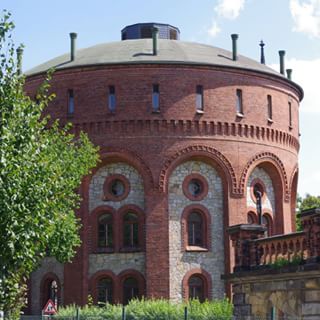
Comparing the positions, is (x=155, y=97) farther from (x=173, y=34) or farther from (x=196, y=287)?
(x=173, y=34)

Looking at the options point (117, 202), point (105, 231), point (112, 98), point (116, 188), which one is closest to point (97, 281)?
point (105, 231)

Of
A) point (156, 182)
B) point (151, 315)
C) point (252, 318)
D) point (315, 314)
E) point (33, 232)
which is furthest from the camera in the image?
point (156, 182)

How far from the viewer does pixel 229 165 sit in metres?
35.0

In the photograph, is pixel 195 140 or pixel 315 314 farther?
pixel 195 140

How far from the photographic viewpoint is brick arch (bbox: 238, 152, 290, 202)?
116 ft

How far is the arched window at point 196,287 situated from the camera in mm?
34250

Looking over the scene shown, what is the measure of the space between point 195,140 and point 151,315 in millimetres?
10644

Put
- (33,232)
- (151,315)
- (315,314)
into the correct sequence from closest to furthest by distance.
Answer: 1. (33,232)
2. (315,314)
3. (151,315)

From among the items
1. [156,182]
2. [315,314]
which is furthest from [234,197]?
[315,314]

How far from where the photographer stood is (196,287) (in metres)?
34.4

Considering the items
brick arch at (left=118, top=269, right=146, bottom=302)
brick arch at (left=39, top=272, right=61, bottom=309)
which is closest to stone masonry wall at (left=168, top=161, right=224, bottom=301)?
brick arch at (left=118, top=269, right=146, bottom=302)

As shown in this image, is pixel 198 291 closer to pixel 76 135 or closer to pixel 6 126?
pixel 76 135

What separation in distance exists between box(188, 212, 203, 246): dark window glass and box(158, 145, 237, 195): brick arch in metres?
1.89

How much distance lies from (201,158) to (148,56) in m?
5.28
